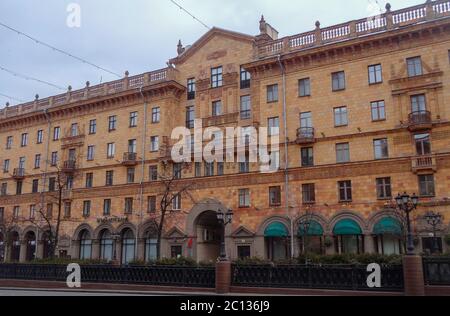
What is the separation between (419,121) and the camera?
A: 1251 inches

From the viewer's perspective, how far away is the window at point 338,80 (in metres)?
36.0

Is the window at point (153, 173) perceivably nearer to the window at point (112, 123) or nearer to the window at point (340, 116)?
the window at point (112, 123)

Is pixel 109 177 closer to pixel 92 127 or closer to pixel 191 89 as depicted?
pixel 92 127

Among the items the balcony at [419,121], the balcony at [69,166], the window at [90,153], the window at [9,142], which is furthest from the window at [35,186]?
the balcony at [419,121]

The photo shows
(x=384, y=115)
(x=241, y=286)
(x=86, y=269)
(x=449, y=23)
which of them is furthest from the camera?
(x=384, y=115)

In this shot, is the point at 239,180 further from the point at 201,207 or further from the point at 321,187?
the point at 321,187

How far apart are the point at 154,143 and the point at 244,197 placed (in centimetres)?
1107

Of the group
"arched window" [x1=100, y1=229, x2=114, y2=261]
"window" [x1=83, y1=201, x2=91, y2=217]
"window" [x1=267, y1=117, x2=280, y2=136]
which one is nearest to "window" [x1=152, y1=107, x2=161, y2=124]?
"window" [x1=83, y1=201, x2=91, y2=217]

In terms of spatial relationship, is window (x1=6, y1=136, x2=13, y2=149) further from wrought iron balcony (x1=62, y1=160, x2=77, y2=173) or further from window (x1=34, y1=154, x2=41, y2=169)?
wrought iron balcony (x1=62, y1=160, x2=77, y2=173)

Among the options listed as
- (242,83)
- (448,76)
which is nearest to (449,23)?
(448,76)

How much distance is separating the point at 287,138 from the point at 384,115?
752 centimetres

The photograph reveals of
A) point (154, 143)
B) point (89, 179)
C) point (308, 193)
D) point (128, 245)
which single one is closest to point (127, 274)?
point (308, 193)

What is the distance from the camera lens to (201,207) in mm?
39906

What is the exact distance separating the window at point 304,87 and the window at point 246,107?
4.58 meters
